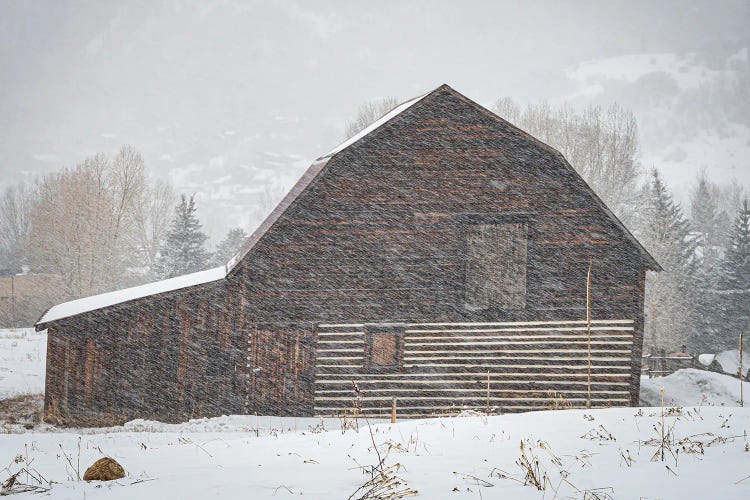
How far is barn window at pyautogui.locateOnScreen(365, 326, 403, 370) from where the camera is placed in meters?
18.4

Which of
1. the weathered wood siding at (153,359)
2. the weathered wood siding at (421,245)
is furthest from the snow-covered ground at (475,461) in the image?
the weathered wood siding at (421,245)

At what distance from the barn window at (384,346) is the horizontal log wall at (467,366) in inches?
7.1

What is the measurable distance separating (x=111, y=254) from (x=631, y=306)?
3700cm

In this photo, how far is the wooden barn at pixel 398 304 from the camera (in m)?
18.3

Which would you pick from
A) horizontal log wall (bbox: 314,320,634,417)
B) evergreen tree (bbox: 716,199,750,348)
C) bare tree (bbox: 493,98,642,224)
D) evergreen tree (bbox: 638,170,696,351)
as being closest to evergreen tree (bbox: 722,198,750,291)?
evergreen tree (bbox: 716,199,750,348)

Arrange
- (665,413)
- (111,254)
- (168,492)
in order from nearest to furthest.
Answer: (168,492)
(665,413)
(111,254)

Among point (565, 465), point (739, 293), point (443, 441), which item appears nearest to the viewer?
point (565, 465)

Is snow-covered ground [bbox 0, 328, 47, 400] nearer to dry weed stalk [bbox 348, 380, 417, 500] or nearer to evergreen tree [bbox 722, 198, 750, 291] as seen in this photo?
dry weed stalk [bbox 348, 380, 417, 500]

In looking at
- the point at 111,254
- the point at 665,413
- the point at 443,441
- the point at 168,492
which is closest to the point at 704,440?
the point at 665,413

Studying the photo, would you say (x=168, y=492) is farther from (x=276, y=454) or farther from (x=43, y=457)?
(x=43, y=457)

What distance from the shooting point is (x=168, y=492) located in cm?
659

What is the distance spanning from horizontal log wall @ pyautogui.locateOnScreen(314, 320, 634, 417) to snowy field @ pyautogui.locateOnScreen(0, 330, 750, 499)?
26.9 ft

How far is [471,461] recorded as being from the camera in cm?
→ 741

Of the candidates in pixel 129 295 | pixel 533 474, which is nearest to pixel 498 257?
pixel 129 295
